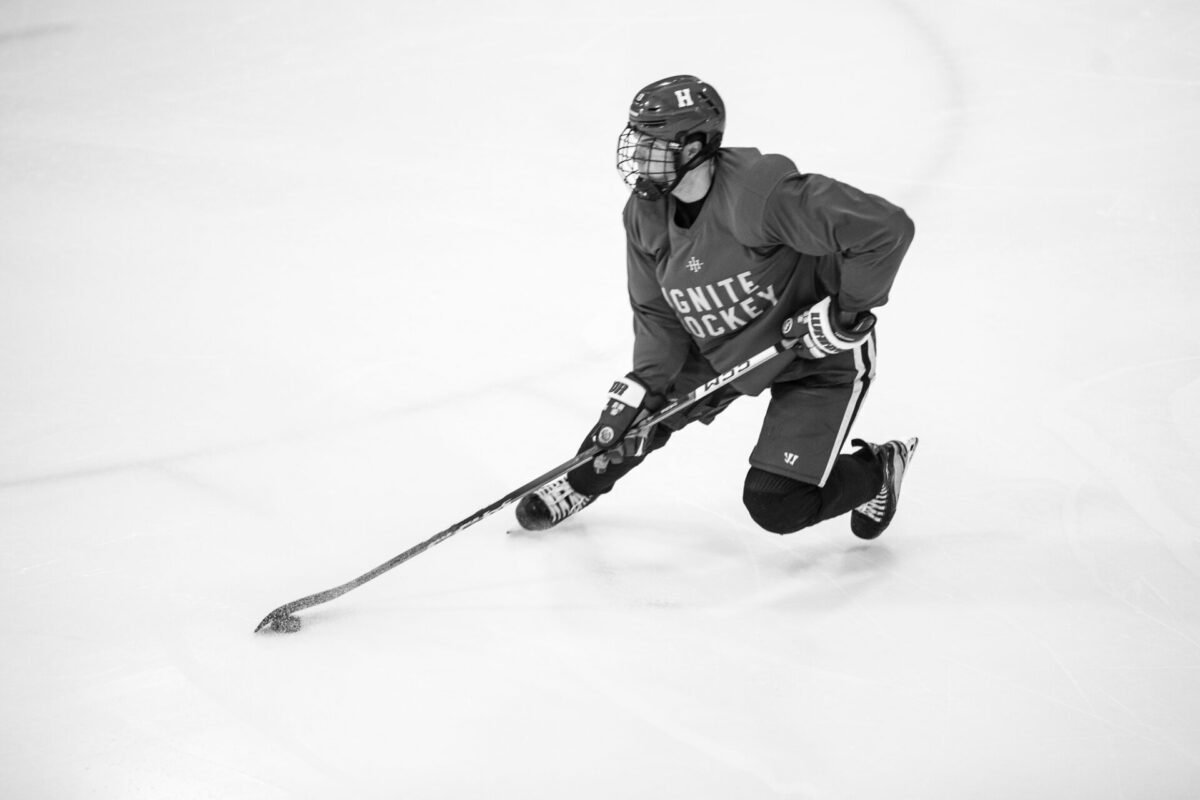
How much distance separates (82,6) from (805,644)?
546 cm

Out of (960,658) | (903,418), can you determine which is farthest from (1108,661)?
(903,418)

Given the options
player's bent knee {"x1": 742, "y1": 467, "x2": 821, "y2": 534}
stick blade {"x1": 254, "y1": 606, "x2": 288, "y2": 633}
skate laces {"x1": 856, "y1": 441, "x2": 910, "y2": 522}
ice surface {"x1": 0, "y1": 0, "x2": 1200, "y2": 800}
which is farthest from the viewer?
skate laces {"x1": 856, "y1": 441, "x2": 910, "y2": 522}

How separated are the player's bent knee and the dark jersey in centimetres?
20

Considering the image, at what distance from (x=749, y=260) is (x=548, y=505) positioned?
2.38ft

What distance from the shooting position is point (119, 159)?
433 cm

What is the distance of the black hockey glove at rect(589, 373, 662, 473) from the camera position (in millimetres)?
2295

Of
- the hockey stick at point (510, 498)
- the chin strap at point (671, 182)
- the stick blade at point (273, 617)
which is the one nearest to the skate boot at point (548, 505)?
the hockey stick at point (510, 498)

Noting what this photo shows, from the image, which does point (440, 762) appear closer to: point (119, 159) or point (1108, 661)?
point (1108, 661)

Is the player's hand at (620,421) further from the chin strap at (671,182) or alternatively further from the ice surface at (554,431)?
the chin strap at (671,182)

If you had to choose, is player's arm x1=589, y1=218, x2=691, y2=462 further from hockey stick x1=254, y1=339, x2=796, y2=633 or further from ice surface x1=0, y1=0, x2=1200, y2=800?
ice surface x1=0, y1=0, x2=1200, y2=800

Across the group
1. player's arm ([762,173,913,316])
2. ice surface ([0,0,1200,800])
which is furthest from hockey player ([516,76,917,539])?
ice surface ([0,0,1200,800])

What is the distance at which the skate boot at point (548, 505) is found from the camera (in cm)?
243

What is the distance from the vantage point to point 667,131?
200 centimetres

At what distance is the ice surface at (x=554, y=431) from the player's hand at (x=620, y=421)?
237 millimetres
